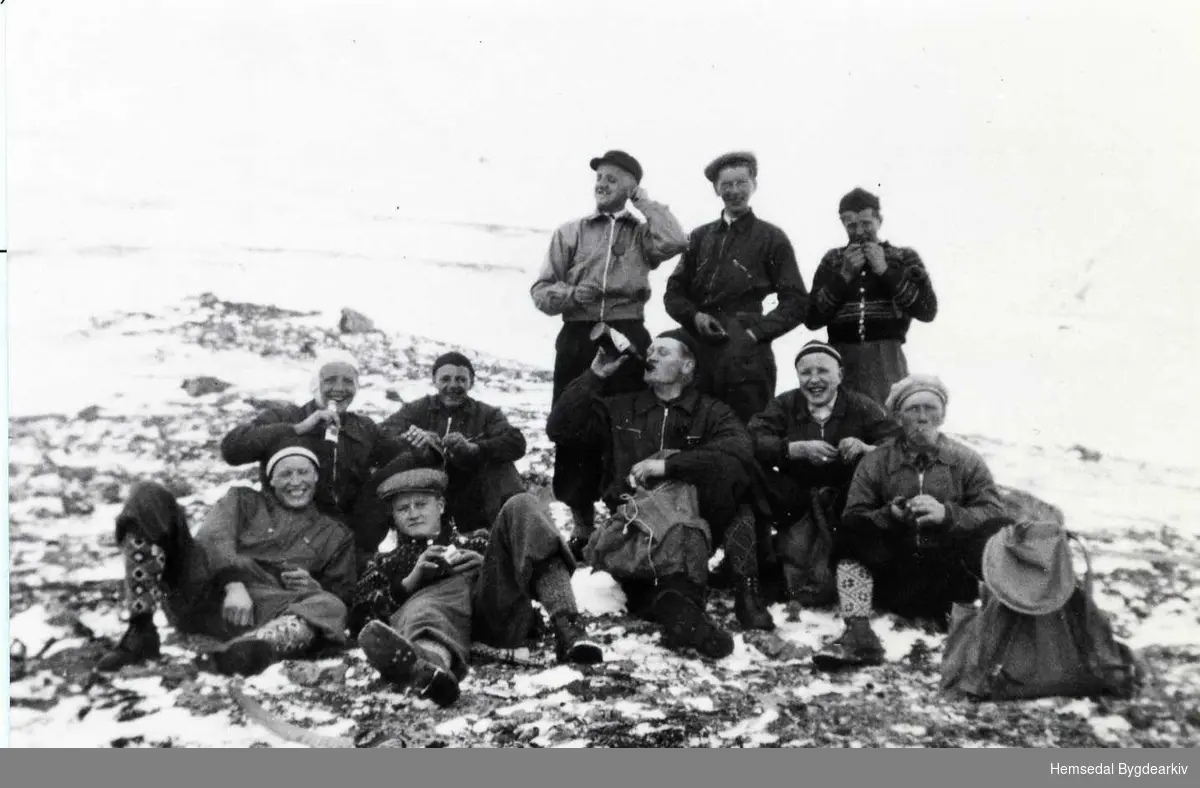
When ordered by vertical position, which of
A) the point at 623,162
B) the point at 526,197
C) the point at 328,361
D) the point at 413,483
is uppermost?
the point at 623,162

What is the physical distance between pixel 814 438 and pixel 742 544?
0.52 metres

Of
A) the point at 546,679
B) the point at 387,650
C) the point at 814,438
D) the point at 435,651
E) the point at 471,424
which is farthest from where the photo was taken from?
the point at 471,424

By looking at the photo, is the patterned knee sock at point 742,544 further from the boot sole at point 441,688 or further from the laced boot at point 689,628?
the boot sole at point 441,688

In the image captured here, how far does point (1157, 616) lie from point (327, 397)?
351cm

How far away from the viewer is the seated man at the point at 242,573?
4.55 m

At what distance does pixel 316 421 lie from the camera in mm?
5031

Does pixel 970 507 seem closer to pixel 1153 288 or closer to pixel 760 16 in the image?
pixel 1153 288

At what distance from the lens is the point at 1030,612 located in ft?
14.9

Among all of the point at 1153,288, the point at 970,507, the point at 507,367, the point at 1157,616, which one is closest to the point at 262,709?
the point at 507,367

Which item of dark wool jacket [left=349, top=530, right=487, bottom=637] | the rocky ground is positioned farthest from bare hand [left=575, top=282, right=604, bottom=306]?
dark wool jacket [left=349, top=530, right=487, bottom=637]

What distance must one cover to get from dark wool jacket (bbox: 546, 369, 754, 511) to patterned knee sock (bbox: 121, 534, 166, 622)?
1572 millimetres

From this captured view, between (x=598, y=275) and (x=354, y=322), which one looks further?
(x=354, y=322)

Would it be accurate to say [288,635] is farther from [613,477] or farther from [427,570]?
[613,477]

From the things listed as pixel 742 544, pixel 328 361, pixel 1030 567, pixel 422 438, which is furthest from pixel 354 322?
pixel 1030 567
